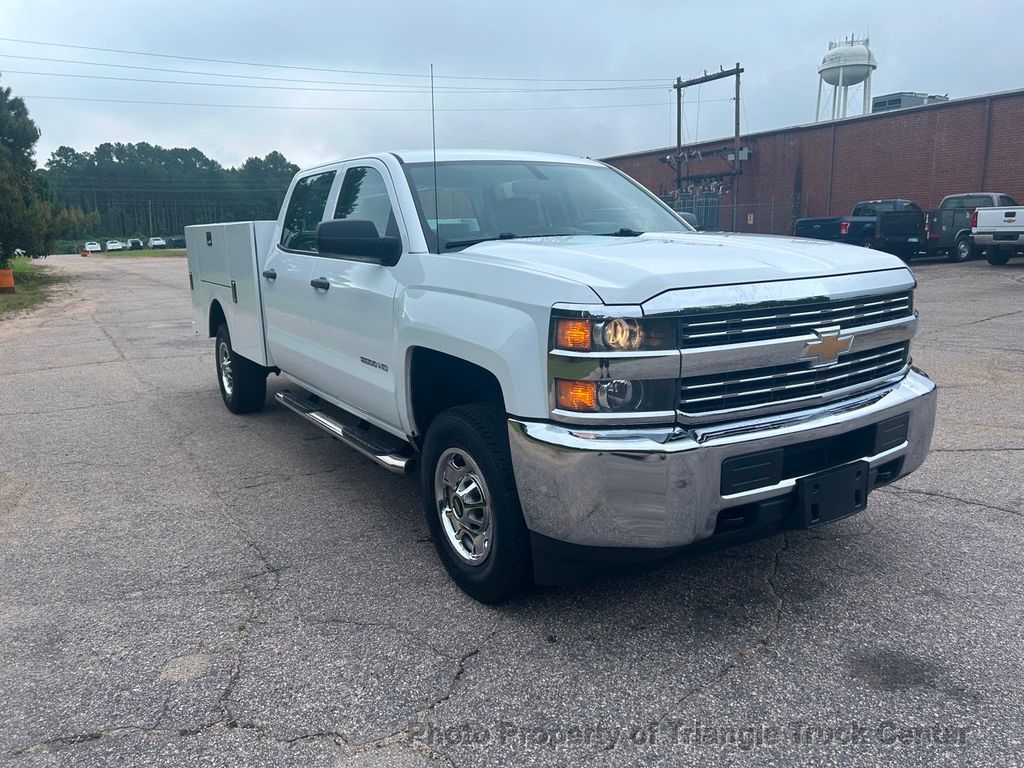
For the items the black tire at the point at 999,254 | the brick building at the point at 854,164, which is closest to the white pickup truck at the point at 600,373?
the black tire at the point at 999,254

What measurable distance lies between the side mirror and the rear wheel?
926 inches

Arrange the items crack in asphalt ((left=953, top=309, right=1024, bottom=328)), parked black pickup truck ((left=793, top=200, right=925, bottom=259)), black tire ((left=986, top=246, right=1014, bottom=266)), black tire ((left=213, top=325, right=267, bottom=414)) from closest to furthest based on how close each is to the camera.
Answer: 1. black tire ((left=213, top=325, right=267, bottom=414))
2. crack in asphalt ((left=953, top=309, right=1024, bottom=328))
3. black tire ((left=986, top=246, right=1014, bottom=266))
4. parked black pickup truck ((left=793, top=200, right=925, bottom=259))

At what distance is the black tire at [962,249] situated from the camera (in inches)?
928

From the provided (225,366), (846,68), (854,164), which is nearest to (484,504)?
(225,366)

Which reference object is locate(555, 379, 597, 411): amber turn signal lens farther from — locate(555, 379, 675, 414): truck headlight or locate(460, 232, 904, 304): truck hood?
locate(460, 232, 904, 304): truck hood

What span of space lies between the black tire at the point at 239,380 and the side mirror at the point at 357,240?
3.18 metres

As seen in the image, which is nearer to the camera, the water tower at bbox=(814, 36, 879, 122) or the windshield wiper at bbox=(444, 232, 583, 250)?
the windshield wiper at bbox=(444, 232, 583, 250)

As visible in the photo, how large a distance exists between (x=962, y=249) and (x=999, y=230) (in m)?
2.74

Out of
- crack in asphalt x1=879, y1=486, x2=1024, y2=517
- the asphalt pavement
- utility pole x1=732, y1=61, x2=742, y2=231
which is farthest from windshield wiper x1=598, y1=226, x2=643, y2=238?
utility pole x1=732, y1=61, x2=742, y2=231

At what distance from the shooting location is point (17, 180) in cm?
2667

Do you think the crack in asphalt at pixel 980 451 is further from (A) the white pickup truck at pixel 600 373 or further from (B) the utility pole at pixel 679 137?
(B) the utility pole at pixel 679 137

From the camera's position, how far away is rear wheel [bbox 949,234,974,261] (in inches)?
928

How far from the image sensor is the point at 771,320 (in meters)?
3.08

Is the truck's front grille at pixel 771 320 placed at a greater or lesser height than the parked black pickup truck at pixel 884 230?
greater
